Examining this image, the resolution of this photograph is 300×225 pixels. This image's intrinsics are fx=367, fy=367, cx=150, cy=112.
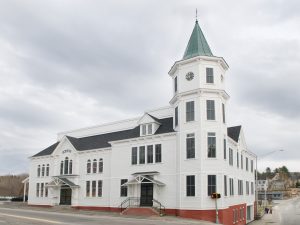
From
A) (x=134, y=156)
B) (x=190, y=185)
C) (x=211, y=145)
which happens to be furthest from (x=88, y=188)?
(x=211, y=145)

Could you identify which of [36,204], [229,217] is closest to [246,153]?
[229,217]

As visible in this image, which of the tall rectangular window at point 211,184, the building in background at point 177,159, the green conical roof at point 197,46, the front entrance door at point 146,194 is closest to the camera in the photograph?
the tall rectangular window at point 211,184

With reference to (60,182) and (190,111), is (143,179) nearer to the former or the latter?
(190,111)

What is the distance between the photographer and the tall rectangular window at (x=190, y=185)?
34.2 m

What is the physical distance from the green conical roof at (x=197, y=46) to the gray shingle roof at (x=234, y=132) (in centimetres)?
1086

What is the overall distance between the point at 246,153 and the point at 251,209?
9229 millimetres

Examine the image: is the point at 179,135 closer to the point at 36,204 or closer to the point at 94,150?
the point at 94,150

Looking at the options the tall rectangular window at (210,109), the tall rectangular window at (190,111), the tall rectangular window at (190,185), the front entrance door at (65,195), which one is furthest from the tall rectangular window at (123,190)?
the tall rectangular window at (210,109)

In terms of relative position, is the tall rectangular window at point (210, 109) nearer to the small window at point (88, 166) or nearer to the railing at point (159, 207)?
the railing at point (159, 207)

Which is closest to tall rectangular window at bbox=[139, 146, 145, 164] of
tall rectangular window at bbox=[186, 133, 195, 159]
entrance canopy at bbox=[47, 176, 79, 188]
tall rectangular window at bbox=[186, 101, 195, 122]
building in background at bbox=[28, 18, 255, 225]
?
building in background at bbox=[28, 18, 255, 225]

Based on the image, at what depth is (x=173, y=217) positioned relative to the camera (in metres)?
34.0

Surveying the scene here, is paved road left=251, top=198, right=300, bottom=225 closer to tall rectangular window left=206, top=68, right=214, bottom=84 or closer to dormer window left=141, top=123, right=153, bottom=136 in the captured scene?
dormer window left=141, top=123, right=153, bottom=136

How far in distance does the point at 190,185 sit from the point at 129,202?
831 cm

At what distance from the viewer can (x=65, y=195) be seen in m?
47.7
